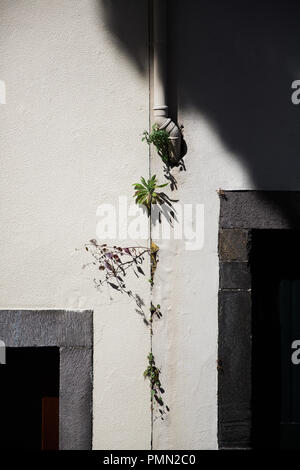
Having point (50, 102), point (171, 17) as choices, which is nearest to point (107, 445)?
point (50, 102)

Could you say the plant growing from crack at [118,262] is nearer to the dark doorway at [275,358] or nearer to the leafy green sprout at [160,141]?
the leafy green sprout at [160,141]

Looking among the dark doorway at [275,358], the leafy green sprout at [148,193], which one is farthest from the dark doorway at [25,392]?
the dark doorway at [275,358]

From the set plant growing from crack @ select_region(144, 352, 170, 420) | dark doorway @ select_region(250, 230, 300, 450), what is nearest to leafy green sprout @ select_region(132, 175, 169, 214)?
dark doorway @ select_region(250, 230, 300, 450)

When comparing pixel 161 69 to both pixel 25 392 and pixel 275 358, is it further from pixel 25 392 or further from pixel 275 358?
pixel 25 392

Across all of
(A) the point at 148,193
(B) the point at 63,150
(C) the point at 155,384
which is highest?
(B) the point at 63,150

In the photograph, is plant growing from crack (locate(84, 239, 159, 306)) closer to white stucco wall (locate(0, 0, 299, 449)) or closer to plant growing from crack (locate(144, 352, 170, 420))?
white stucco wall (locate(0, 0, 299, 449))

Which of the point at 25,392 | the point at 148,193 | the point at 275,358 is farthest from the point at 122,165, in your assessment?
the point at 25,392

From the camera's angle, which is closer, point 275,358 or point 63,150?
point 63,150

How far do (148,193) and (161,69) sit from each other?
2.77ft

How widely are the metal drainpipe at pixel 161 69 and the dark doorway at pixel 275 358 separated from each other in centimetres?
99

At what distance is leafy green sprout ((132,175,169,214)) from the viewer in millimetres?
3711

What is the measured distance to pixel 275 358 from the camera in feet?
12.9

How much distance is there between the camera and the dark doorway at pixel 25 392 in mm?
4375
